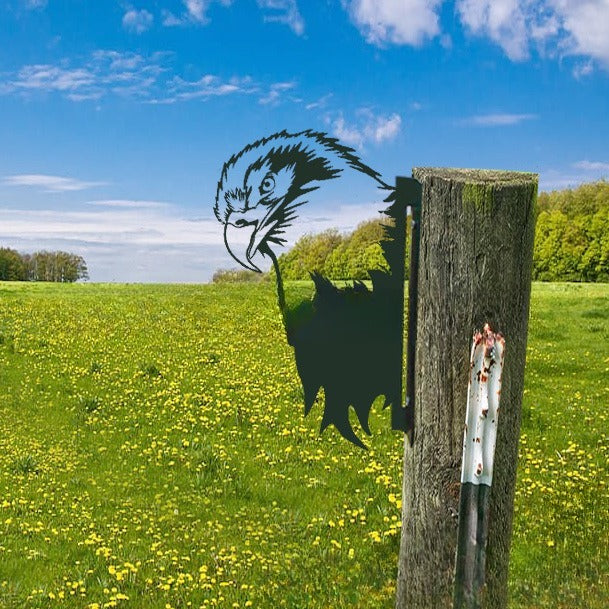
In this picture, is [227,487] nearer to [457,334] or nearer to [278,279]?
[278,279]

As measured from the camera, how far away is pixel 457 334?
3.53 m

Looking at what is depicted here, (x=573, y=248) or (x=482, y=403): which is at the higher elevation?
(x=573, y=248)

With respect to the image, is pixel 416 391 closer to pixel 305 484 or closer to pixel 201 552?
pixel 201 552

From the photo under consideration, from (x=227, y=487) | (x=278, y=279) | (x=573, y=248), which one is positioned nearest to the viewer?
(x=278, y=279)

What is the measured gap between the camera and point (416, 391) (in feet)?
12.2

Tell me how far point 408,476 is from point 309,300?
106 cm

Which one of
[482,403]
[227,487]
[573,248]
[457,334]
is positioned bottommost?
[227,487]

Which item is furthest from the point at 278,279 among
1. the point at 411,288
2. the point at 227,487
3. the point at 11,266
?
the point at 11,266

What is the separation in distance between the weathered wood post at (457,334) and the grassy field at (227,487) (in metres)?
2.96

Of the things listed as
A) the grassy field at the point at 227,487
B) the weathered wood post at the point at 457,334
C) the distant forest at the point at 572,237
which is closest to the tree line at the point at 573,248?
the distant forest at the point at 572,237

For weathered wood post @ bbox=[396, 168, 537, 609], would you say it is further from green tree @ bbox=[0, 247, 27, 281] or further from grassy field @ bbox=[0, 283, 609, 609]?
green tree @ bbox=[0, 247, 27, 281]

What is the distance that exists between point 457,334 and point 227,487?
6.11m

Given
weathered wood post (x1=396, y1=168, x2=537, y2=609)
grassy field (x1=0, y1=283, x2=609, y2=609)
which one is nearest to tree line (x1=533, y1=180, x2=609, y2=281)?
grassy field (x1=0, y1=283, x2=609, y2=609)

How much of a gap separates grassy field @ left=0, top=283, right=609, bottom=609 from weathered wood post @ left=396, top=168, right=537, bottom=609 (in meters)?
2.96
